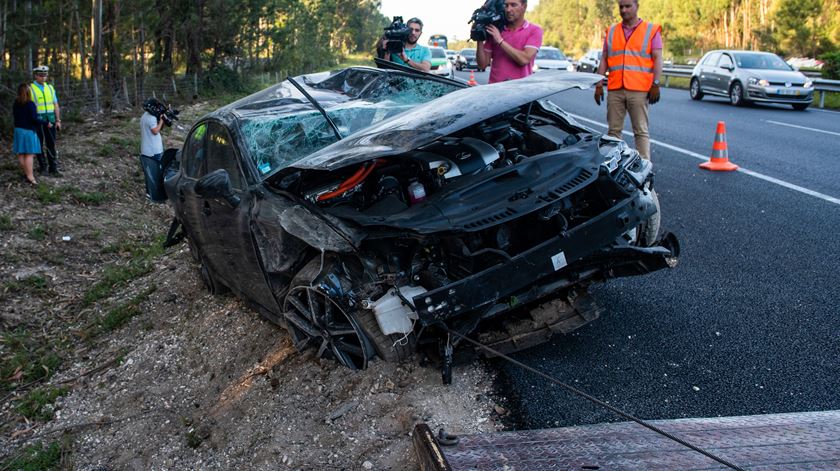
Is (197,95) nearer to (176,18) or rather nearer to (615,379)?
(176,18)

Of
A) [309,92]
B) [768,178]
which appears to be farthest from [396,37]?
[768,178]

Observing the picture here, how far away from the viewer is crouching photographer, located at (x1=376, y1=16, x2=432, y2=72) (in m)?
7.95

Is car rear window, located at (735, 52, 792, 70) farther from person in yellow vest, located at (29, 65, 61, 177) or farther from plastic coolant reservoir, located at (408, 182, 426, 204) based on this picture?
plastic coolant reservoir, located at (408, 182, 426, 204)

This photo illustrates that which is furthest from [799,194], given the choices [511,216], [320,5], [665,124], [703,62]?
[320,5]

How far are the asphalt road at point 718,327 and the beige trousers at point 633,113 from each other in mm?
658

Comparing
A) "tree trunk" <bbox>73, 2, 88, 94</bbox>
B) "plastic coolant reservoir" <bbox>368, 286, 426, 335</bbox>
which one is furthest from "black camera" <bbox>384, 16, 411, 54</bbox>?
"tree trunk" <bbox>73, 2, 88, 94</bbox>

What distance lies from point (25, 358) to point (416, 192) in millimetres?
4185

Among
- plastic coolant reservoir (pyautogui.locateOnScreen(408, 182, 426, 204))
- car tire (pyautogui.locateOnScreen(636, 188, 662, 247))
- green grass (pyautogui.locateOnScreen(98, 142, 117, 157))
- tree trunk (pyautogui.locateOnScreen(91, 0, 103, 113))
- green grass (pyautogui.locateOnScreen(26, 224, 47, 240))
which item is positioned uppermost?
tree trunk (pyautogui.locateOnScreen(91, 0, 103, 113))

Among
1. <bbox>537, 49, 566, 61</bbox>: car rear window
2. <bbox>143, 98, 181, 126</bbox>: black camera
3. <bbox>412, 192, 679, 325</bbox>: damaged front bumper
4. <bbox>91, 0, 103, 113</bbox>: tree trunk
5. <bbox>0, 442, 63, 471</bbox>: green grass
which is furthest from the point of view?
<bbox>537, 49, 566, 61</bbox>: car rear window

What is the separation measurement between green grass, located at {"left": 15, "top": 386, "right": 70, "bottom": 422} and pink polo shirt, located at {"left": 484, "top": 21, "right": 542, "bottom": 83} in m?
4.32

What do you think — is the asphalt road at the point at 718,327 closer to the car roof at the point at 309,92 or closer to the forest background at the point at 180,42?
the car roof at the point at 309,92

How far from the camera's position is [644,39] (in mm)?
7312

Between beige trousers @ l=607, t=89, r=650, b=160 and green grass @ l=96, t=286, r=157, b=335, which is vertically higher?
beige trousers @ l=607, t=89, r=650, b=160

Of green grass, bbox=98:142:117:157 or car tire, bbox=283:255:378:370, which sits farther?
green grass, bbox=98:142:117:157
